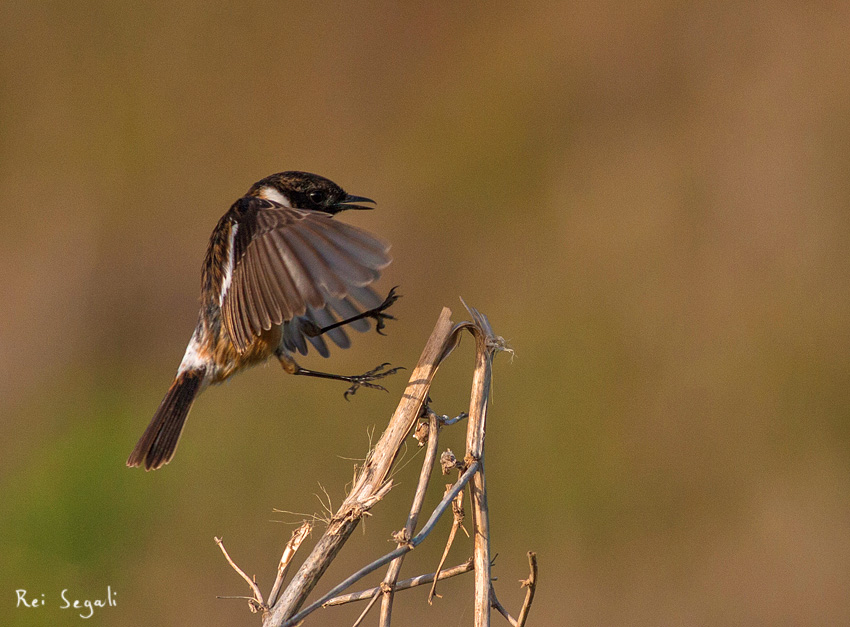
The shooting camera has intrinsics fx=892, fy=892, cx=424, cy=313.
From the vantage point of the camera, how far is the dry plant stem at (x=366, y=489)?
68.4 inches

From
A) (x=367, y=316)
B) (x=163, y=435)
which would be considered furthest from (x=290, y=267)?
(x=163, y=435)

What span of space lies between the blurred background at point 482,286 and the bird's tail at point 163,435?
Answer: 165cm

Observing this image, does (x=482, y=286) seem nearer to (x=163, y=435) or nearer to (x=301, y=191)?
(x=301, y=191)

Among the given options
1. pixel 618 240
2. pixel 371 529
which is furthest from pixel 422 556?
pixel 618 240

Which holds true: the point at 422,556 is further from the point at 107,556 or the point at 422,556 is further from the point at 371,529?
the point at 107,556

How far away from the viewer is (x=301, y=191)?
372 centimetres

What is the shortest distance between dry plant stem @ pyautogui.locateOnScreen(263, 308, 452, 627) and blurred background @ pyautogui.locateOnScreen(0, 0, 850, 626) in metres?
2.87

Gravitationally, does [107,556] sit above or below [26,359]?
below

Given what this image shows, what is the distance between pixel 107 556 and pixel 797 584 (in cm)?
420

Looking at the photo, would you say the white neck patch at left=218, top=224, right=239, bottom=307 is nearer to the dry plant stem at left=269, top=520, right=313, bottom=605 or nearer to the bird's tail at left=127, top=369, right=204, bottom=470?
the bird's tail at left=127, top=369, right=204, bottom=470

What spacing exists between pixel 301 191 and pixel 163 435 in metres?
1.16

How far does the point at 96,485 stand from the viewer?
6.04 metres

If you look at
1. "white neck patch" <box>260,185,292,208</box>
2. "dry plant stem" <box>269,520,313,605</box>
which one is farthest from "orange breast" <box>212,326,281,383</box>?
"dry plant stem" <box>269,520,313,605</box>

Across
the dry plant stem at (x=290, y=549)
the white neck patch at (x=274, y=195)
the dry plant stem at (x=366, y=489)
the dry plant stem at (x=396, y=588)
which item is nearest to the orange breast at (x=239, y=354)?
the white neck patch at (x=274, y=195)
